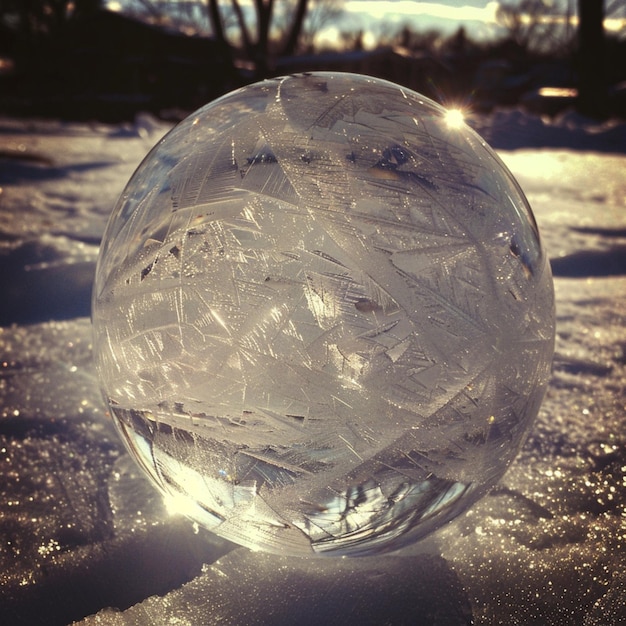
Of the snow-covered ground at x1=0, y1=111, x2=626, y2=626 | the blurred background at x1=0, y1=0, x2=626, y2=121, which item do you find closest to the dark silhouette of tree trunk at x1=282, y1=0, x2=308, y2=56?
the blurred background at x1=0, y1=0, x2=626, y2=121

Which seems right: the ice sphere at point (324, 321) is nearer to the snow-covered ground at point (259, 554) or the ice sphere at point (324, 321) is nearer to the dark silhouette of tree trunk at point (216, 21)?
the snow-covered ground at point (259, 554)

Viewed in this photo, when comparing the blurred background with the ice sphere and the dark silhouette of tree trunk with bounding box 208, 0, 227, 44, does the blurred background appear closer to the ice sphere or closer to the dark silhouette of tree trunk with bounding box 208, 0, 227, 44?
the dark silhouette of tree trunk with bounding box 208, 0, 227, 44

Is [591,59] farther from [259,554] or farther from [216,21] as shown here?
[259,554]

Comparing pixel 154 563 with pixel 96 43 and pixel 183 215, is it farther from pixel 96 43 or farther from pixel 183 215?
pixel 96 43

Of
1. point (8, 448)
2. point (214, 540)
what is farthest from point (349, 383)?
point (8, 448)

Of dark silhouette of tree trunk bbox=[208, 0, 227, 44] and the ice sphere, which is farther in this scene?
dark silhouette of tree trunk bbox=[208, 0, 227, 44]

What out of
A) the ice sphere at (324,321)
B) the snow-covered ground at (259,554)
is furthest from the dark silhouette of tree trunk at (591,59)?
the ice sphere at (324,321)

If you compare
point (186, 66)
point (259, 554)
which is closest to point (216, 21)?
point (186, 66)
